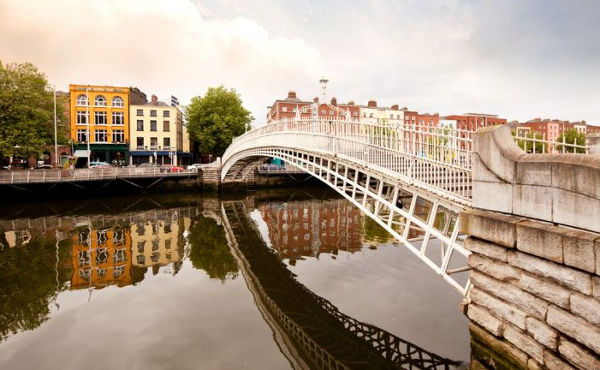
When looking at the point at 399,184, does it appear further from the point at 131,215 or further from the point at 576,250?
the point at 131,215

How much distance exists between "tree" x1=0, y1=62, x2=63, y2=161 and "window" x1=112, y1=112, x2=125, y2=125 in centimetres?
1194

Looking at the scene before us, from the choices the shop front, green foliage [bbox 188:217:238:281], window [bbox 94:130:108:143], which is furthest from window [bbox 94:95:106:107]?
green foliage [bbox 188:217:238:281]

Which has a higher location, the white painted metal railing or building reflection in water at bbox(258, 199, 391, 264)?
the white painted metal railing

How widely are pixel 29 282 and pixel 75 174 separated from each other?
1830 cm

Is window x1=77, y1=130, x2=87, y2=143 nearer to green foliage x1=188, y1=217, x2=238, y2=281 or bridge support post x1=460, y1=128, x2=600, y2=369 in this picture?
green foliage x1=188, y1=217, x2=238, y2=281

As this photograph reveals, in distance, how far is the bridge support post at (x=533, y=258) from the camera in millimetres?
A: 3643

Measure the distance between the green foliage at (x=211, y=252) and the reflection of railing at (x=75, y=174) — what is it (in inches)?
501

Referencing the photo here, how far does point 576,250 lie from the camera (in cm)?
365

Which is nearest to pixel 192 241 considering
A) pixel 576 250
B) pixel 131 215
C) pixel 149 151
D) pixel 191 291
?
pixel 191 291

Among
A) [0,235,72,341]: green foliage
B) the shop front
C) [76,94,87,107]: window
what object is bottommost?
[0,235,72,341]: green foliage

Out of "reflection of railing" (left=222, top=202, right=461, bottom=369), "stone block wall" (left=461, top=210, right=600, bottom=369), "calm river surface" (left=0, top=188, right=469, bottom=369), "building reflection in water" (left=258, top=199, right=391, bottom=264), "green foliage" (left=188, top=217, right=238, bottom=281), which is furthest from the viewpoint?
"building reflection in water" (left=258, top=199, right=391, bottom=264)

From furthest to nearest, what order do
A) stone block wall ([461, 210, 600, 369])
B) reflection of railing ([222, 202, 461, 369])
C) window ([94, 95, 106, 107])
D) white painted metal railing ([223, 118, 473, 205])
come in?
1. window ([94, 95, 106, 107])
2. white painted metal railing ([223, 118, 473, 205])
3. reflection of railing ([222, 202, 461, 369])
4. stone block wall ([461, 210, 600, 369])

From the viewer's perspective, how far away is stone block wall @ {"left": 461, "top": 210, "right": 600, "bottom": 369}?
142 inches

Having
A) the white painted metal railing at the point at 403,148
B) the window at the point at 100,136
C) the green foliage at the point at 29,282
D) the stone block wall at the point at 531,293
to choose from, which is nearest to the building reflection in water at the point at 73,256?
the green foliage at the point at 29,282
